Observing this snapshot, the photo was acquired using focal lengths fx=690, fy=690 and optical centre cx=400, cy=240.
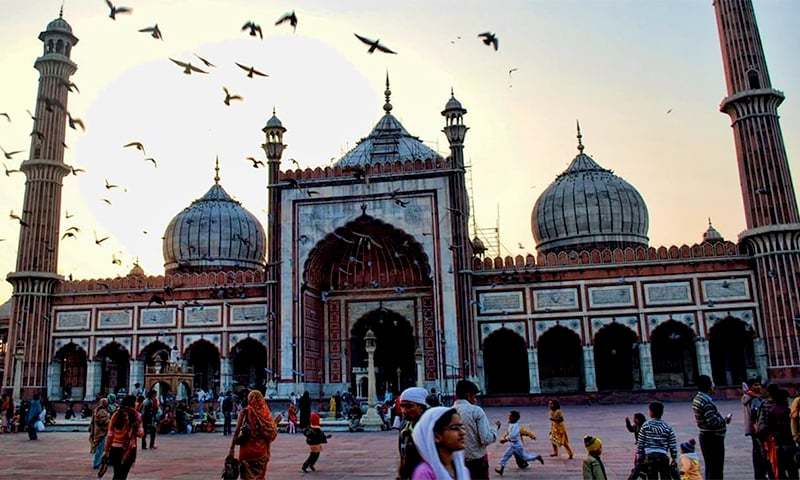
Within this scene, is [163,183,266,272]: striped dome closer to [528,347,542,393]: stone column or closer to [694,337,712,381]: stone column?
[528,347,542,393]: stone column

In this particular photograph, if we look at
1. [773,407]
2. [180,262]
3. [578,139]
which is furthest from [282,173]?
[773,407]

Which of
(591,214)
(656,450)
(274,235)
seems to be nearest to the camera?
(656,450)

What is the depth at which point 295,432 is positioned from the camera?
54.4ft

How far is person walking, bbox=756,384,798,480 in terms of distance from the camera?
6.48 meters

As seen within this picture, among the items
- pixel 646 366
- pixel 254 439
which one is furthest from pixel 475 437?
pixel 646 366

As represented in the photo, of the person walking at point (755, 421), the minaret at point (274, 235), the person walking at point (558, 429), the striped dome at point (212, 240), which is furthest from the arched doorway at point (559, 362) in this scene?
the person walking at point (755, 421)

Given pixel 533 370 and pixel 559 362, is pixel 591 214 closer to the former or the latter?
pixel 559 362

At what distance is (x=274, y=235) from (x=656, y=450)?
2114 cm

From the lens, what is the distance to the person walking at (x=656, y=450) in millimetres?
5867

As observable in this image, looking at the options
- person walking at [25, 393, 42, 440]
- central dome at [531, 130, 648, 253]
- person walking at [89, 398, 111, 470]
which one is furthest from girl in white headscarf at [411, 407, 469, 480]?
central dome at [531, 130, 648, 253]

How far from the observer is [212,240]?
33594 millimetres

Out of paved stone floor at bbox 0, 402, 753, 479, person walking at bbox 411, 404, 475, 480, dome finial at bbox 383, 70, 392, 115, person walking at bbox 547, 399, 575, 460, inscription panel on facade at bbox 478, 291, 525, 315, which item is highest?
dome finial at bbox 383, 70, 392, 115

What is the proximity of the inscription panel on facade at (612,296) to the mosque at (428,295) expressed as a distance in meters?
0.08

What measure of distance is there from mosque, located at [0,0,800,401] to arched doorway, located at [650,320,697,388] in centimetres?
7
